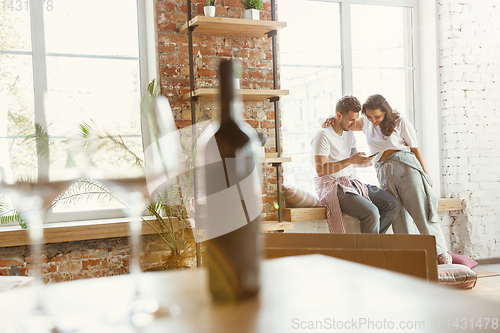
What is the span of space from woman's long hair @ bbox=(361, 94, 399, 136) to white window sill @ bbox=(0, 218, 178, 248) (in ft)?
6.06

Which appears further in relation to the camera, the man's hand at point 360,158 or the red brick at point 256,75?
the red brick at point 256,75

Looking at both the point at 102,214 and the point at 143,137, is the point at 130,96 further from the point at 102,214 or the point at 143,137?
the point at 102,214

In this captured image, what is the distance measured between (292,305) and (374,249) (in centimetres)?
52

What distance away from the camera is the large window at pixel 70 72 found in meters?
3.12

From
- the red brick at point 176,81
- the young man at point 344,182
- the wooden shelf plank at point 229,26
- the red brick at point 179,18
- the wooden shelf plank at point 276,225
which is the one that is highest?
the red brick at point 179,18

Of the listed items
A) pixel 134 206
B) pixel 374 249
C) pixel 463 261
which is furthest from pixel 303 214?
pixel 134 206

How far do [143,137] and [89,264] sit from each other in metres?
1.02

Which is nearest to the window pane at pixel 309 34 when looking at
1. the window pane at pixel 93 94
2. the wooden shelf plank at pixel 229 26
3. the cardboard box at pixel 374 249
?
the wooden shelf plank at pixel 229 26

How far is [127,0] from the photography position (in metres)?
3.43

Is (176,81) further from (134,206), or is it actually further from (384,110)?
(134,206)

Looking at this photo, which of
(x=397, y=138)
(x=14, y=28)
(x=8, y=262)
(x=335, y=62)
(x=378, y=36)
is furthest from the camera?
(x=378, y=36)

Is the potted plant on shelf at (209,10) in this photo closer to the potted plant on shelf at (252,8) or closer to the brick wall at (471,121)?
the potted plant on shelf at (252,8)

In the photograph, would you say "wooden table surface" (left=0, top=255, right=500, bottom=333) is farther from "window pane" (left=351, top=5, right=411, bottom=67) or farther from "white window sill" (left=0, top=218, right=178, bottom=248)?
"window pane" (left=351, top=5, right=411, bottom=67)

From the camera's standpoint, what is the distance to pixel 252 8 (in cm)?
334
